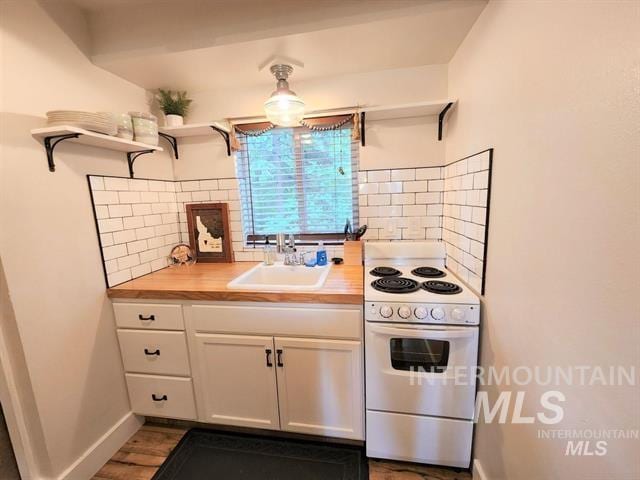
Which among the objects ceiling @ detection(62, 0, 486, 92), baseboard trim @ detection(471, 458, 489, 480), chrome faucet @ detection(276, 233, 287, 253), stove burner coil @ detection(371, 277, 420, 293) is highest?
ceiling @ detection(62, 0, 486, 92)

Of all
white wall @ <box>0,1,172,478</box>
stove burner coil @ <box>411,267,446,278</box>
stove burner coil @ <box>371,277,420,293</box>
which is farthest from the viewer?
stove burner coil @ <box>411,267,446,278</box>

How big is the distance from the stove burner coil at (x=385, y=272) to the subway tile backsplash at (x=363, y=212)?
0.88ft

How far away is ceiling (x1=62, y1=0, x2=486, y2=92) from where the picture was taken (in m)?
1.22

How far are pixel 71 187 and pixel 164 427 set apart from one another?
5.01 feet

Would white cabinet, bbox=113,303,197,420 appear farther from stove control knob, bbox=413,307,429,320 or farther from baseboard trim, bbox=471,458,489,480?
baseboard trim, bbox=471,458,489,480

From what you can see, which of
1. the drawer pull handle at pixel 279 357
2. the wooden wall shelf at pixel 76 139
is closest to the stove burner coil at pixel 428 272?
the drawer pull handle at pixel 279 357

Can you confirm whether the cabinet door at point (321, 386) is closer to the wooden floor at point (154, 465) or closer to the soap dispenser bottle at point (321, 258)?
the wooden floor at point (154, 465)

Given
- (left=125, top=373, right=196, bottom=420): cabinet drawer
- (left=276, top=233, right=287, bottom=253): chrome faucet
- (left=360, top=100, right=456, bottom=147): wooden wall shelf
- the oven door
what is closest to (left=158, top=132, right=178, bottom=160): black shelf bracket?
(left=276, top=233, right=287, bottom=253): chrome faucet

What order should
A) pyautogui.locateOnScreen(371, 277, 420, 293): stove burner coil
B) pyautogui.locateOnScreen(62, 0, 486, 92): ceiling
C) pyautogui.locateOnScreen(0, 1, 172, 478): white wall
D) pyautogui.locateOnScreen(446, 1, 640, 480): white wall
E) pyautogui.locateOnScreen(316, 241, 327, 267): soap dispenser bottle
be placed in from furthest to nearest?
pyautogui.locateOnScreen(316, 241, 327, 267): soap dispenser bottle
pyautogui.locateOnScreen(371, 277, 420, 293): stove burner coil
pyautogui.locateOnScreen(62, 0, 486, 92): ceiling
pyautogui.locateOnScreen(0, 1, 172, 478): white wall
pyautogui.locateOnScreen(446, 1, 640, 480): white wall

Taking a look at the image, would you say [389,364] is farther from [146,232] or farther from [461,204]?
[146,232]

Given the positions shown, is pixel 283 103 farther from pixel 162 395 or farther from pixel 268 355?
pixel 162 395

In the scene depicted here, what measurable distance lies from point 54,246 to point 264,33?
1.42m

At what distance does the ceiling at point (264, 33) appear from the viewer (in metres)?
1.22

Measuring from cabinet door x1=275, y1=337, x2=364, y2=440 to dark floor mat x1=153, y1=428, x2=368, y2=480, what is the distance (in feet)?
0.48
